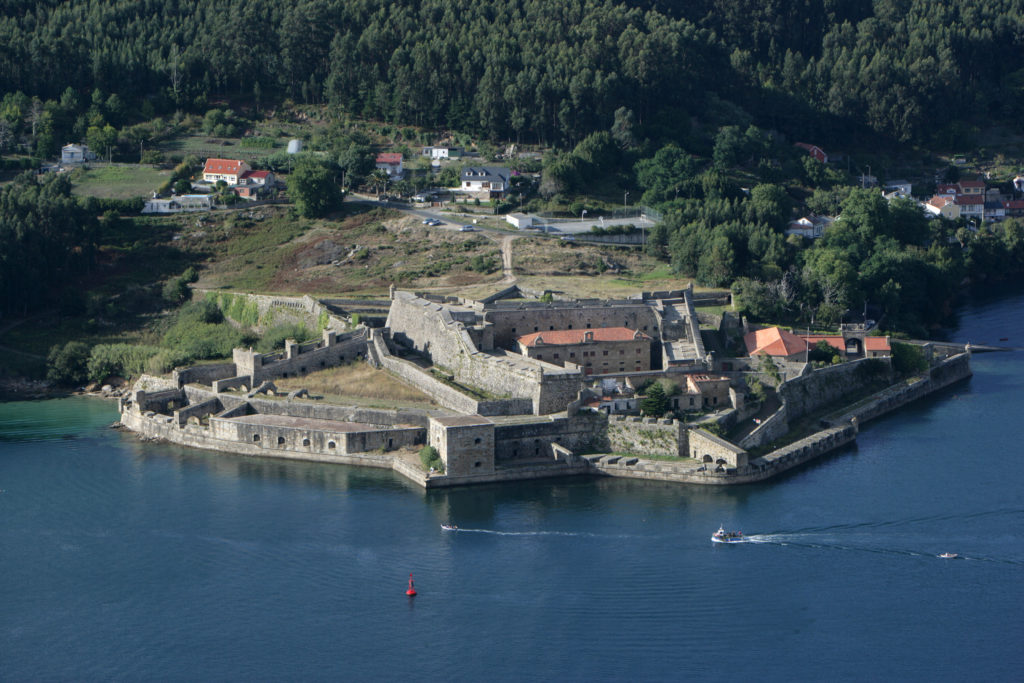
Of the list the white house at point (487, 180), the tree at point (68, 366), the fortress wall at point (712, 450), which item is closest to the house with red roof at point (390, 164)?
the white house at point (487, 180)

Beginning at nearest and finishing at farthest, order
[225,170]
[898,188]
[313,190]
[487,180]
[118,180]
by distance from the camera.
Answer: [313,190], [487,180], [225,170], [118,180], [898,188]

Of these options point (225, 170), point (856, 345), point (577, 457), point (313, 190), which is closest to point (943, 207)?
point (856, 345)

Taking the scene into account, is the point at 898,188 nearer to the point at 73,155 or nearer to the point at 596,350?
the point at 596,350

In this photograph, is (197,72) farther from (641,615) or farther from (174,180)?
(641,615)

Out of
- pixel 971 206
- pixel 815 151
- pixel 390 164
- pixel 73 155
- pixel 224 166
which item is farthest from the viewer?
pixel 815 151

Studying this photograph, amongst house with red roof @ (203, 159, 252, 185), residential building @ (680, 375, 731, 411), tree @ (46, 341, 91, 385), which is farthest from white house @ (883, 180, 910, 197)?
tree @ (46, 341, 91, 385)

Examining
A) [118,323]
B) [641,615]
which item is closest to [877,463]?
[641,615]

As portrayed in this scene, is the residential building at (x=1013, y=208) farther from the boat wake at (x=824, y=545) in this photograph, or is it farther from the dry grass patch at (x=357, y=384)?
the boat wake at (x=824, y=545)

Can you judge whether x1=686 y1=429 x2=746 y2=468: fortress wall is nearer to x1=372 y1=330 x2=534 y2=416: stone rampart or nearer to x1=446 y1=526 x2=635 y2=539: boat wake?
x1=372 y1=330 x2=534 y2=416: stone rampart
